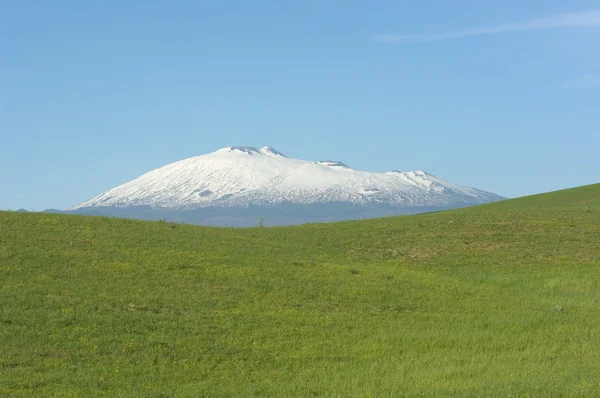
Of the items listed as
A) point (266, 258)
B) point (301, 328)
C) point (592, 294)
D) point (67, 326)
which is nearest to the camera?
point (67, 326)

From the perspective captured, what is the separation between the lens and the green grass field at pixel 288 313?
1714 cm

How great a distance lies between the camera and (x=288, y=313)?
994 inches

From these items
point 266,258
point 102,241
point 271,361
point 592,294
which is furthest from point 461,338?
point 102,241

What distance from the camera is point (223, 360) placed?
19.5m

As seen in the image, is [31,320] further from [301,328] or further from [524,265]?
[524,265]

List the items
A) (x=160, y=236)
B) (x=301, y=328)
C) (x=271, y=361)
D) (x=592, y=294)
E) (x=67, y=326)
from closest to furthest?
(x=271, y=361) < (x=67, y=326) < (x=301, y=328) < (x=592, y=294) < (x=160, y=236)

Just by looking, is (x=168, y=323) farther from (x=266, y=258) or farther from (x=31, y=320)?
(x=266, y=258)

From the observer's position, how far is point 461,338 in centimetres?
2236

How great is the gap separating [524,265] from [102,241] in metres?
22.2

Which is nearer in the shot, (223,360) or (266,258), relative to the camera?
(223,360)

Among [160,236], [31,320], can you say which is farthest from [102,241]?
[31,320]

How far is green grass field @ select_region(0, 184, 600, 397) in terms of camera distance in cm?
1714

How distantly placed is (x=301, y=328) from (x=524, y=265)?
19.9 metres

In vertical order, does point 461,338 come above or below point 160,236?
below
